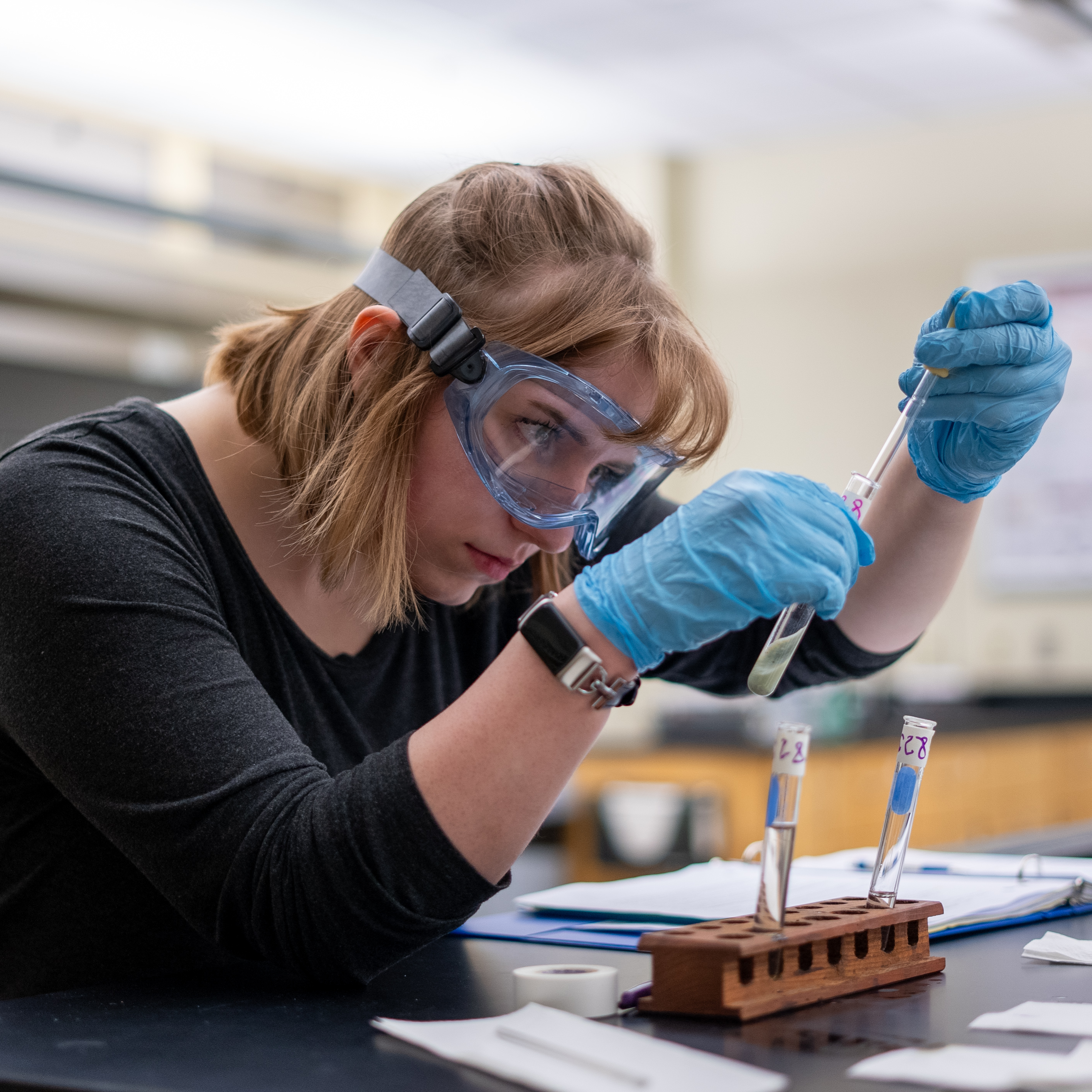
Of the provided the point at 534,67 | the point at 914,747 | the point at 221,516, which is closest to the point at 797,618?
the point at 914,747

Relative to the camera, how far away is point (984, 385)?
1210 millimetres

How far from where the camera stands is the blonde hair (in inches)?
45.5

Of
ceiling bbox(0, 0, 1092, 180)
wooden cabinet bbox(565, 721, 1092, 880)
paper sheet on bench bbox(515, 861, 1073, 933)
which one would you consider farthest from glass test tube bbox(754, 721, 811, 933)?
ceiling bbox(0, 0, 1092, 180)

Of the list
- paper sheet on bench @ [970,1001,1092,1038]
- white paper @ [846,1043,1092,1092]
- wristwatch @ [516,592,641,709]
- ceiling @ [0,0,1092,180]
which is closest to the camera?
white paper @ [846,1043,1092,1092]

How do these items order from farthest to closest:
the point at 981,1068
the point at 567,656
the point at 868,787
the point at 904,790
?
the point at 868,787 < the point at 904,790 < the point at 567,656 < the point at 981,1068

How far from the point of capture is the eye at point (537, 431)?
1.14 m

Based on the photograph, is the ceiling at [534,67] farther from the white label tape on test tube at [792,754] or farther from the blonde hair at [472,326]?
the white label tape on test tube at [792,754]

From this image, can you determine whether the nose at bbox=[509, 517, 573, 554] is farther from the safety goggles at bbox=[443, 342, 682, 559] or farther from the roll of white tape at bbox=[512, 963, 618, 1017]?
the roll of white tape at bbox=[512, 963, 618, 1017]

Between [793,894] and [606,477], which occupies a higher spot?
[606,477]

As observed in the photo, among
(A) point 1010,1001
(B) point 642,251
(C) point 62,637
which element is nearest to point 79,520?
(C) point 62,637

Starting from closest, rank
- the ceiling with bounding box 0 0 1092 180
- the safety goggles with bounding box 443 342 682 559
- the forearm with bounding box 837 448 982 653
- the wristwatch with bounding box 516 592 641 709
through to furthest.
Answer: the wristwatch with bounding box 516 592 641 709 → the safety goggles with bounding box 443 342 682 559 → the forearm with bounding box 837 448 982 653 → the ceiling with bounding box 0 0 1092 180

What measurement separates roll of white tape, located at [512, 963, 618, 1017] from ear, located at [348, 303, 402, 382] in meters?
0.57

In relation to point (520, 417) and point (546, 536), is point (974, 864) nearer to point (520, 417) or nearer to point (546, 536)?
point (546, 536)

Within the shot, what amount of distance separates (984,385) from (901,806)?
41 centimetres
